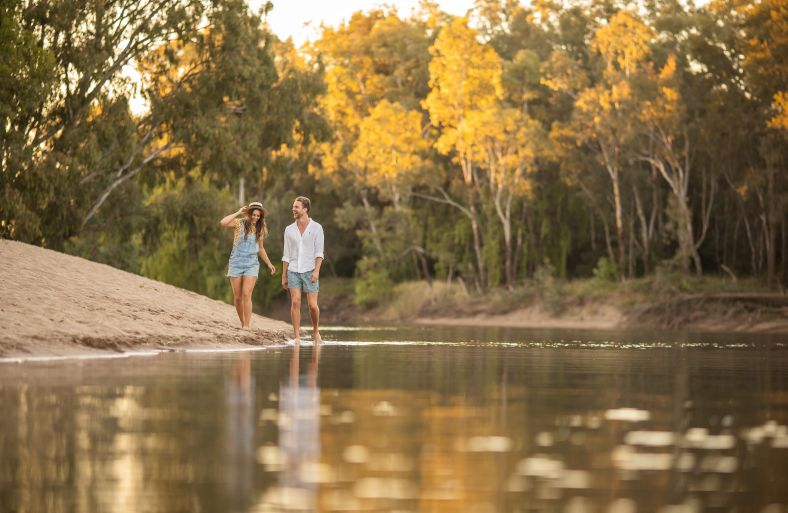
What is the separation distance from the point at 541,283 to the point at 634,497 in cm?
5840

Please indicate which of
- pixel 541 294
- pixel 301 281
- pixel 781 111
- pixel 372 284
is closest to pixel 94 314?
pixel 301 281

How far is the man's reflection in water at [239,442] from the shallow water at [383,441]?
2 centimetres

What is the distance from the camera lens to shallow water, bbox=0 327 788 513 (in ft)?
20.4

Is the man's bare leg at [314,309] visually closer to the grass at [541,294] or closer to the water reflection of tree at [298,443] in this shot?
the water reflection of tree at [298,443]

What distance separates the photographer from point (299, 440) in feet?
26.9

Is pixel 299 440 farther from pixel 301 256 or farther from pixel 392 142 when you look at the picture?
pixel 392 142

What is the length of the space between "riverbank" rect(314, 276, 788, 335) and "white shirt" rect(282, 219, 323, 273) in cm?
2766

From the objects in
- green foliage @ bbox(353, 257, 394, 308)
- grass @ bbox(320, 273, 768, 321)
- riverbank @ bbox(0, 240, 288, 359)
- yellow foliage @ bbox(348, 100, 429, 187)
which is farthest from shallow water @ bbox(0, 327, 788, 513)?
green foliage @ bbox(353, 257, 394, 308)

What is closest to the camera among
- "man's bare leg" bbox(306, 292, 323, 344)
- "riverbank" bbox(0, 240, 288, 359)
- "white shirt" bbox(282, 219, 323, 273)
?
"riverbank" bbox(0, 240, 288, 359)

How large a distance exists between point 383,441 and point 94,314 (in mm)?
12899

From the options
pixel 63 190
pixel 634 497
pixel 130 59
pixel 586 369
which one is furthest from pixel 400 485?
pixel 130 59

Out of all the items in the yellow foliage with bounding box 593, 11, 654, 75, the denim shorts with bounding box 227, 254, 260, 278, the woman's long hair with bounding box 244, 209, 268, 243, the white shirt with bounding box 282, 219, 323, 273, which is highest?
the yellow foliage with bounding box 593, 11, 654, 75

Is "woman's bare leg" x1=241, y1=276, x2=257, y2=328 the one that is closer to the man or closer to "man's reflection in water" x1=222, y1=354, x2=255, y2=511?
the man

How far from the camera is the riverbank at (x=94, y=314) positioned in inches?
708
